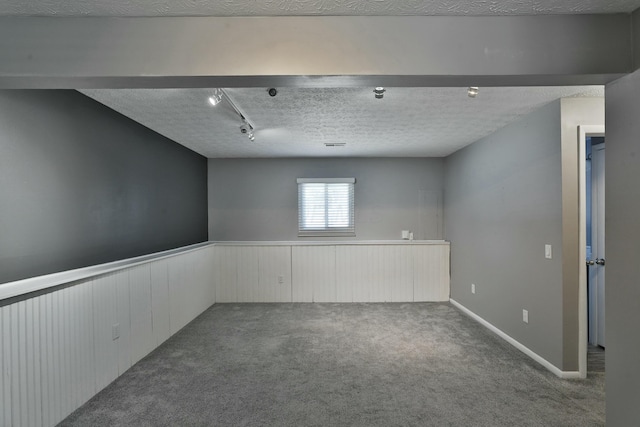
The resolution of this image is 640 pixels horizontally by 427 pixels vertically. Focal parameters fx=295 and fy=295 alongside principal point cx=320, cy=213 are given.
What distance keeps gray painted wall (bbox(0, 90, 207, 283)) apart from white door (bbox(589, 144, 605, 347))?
16.2 ft

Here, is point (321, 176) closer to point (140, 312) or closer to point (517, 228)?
point (517, 228)

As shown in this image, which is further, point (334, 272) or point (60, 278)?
point (334, 272)

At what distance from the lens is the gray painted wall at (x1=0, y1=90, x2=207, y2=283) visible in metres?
1.95

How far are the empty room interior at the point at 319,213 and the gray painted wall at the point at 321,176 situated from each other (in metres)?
0.04

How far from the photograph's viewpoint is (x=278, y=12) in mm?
1521

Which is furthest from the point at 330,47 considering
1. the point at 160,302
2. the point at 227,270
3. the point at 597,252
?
the point at 227,270

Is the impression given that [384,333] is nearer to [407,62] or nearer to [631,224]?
[631,224]

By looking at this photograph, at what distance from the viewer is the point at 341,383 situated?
2.49 m

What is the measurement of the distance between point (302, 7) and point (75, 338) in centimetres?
269

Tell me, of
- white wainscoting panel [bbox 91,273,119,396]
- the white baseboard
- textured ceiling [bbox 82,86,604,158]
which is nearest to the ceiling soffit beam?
textured ceiling [bbox 82,86,604,158]

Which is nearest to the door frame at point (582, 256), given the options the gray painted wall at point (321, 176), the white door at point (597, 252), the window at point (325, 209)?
the white door at point (597, 252)

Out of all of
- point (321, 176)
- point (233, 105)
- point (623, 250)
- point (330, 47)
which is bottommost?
point (623, 250)

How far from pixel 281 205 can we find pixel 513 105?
3.66 m

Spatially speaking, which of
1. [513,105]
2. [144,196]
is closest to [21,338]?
[144,196]
